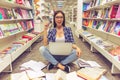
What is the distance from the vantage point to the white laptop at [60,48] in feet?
7.01

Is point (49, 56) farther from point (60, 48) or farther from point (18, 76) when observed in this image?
point (18, 76)

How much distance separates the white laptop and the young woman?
0.08m

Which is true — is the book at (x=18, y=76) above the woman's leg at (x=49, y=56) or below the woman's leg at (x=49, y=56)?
below

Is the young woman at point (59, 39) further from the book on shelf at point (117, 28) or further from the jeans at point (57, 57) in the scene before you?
the book on shelf at point (117, 28)

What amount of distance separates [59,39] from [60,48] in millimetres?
201

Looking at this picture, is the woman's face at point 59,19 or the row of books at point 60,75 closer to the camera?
the row of books at point 60,75

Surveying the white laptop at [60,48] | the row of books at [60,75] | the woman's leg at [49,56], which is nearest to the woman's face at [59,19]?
the white laptop at [60,48]

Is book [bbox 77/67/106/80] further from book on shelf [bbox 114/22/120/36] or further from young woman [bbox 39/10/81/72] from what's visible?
book on shelf [bbox 114/22/120/36]

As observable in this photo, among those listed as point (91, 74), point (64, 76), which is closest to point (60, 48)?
point (64, 76)

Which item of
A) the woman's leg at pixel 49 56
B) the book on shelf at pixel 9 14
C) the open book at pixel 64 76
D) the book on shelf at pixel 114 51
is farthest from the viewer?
the book on shelf at pixel 9 14

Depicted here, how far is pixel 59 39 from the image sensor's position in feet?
7.54

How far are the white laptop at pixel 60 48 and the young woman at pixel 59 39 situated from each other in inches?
3.1

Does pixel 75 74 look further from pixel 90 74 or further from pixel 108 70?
pixel 108 70

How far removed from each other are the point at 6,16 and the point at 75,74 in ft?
A: 5.22
